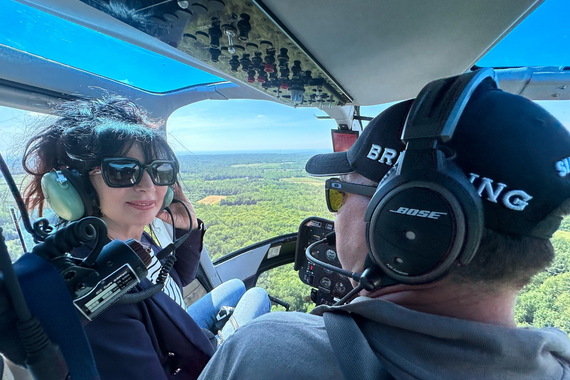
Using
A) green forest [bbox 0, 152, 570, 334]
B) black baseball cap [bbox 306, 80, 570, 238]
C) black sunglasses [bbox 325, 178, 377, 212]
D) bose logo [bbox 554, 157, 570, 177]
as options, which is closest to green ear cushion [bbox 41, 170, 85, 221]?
green forest [bbox 0, 152, 570, 334]

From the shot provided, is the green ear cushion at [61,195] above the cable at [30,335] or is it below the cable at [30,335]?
above

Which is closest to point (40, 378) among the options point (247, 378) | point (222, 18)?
point (247, 378)

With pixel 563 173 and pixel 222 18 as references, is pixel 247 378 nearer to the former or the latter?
pixel 563 173

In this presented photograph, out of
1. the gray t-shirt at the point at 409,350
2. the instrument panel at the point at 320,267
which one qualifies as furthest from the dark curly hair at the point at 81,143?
the instrument panel at the point at 320,267

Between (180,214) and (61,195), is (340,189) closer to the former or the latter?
(61,195)

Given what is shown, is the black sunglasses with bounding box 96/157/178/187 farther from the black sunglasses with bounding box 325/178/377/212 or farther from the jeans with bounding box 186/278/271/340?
the jeans with bounding box 186/278/271/340

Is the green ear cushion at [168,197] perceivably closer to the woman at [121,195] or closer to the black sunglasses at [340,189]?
the woman at [121,195]

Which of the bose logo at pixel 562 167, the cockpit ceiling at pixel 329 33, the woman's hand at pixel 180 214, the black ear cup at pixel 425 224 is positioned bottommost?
the woman's hand at pixel 180 214
